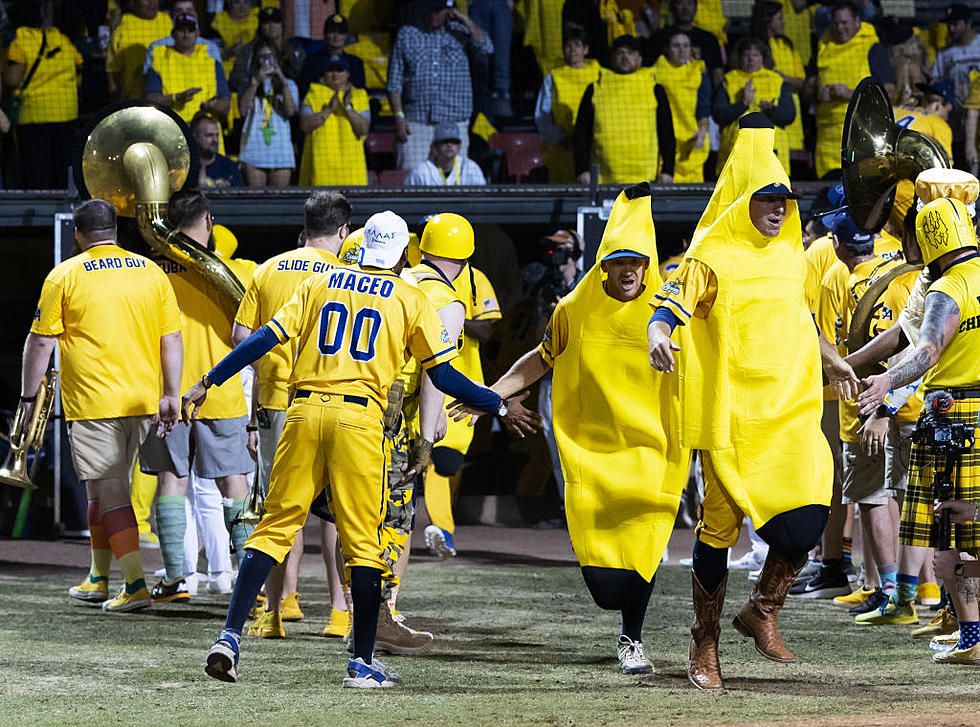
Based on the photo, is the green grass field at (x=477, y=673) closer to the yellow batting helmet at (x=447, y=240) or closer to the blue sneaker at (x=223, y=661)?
the blue sneaker at (x=223, y=661)

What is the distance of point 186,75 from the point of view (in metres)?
11.9

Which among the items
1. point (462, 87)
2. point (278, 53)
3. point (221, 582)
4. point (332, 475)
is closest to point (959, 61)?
point (462, 87)

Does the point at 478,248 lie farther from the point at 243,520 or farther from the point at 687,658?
the point at 687,658

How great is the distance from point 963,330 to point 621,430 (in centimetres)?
157

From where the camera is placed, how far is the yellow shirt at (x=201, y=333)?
329 inches

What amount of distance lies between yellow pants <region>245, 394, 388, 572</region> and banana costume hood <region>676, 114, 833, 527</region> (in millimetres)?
1372

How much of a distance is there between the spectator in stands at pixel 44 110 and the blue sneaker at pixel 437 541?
466 cm

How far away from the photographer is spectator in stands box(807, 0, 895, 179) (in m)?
12.3

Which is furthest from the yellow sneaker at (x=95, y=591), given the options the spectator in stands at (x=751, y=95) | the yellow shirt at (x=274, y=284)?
the spectator in stands at (x=751, y=95)

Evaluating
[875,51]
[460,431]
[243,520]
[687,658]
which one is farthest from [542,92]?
[687,658]

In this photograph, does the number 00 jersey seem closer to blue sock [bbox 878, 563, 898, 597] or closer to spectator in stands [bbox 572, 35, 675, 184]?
blue sock [bbox 878, 563, 898, 597]

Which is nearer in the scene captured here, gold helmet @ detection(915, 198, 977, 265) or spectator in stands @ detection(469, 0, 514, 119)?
gold helmet @ detection(915, 198, 977, 265)

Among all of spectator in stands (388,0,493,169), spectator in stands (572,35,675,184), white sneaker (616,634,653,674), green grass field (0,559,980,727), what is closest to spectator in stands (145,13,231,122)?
spectator in stands (388,0,493,169)

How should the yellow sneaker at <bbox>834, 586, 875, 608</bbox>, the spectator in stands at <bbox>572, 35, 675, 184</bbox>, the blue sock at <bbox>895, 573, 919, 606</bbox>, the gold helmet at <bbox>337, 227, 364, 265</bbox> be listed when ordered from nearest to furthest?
the gold helmet at <bbox>337, 227, 364, 265</bbox> → the blue sock at <bbox>895, 573, 919, 606</bbox> → the yellow sneaker at <bbox>834, 586, 875, 608</bbox> → the spectator in stands at <bbox>572, 35, 675, 184</bbox>
